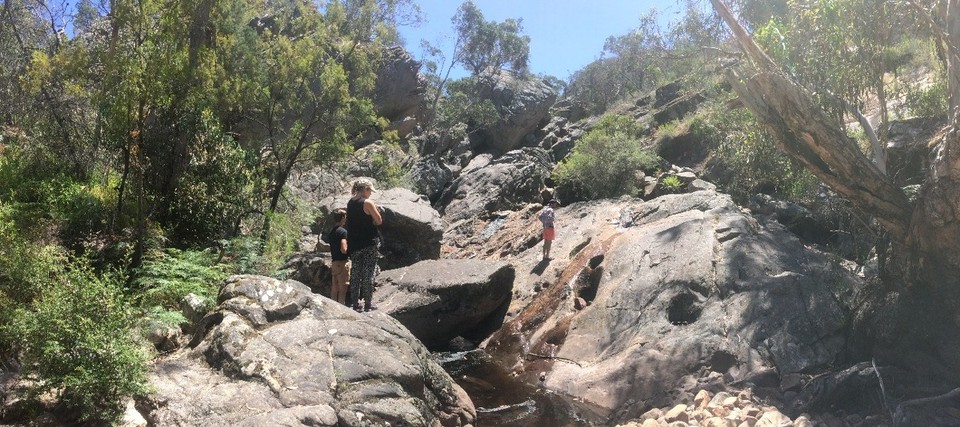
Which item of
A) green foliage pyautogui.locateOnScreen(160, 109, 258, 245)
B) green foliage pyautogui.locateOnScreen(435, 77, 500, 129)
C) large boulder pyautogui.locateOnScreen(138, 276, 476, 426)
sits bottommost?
large boulder pyautogui.locateOnScreen(138, 276, 476, 426)

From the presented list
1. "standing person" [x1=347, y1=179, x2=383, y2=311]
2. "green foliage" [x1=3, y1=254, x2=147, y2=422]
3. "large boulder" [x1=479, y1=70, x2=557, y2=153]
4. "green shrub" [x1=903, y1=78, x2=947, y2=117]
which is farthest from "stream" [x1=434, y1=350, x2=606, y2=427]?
"large boulder" [x1=479, y1=70, x2=557, y2=153]

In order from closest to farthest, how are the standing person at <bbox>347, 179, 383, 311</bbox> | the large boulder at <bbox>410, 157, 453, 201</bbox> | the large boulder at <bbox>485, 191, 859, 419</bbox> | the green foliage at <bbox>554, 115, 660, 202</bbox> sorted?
1. the standing person at <bbox>347, 179, 383, 311</bbox>
2. the large boulder at <bbox>485, 191, 859, 419</bbox>
3. the green foliage at <bbox>554, 115, 660, 202</bbox>
4. the large boulder at <bbox>410, 157, 453, 201</bbox>

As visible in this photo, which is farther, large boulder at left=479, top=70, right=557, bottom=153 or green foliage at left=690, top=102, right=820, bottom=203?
large boulder at left=479, top=70, right=557, bottom=153

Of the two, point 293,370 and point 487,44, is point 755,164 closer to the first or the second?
point 293,370

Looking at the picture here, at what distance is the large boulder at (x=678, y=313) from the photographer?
9.65 meters

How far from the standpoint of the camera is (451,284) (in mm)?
13344

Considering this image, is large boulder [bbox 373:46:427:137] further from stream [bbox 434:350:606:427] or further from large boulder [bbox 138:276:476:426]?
large boulder [bbox 138:276:476:426]

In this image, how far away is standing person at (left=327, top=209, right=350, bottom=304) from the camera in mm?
9484

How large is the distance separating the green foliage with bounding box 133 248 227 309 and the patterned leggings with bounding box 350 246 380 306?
5.66 ft

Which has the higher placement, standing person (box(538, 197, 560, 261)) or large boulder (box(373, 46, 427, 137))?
large boulder (box(373, 46, 427, 137))

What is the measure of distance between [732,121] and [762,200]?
2789mm

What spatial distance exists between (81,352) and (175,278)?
13.0 ft

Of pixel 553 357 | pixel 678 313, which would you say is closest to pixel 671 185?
pixel 678 313

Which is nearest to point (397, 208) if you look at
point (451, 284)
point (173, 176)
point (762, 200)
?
point (451, 284)
